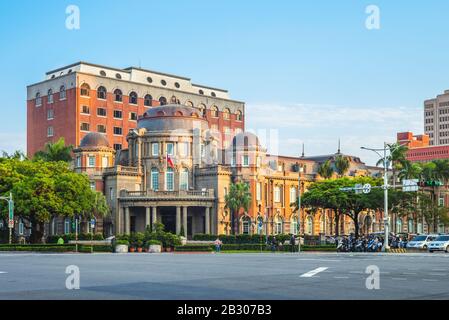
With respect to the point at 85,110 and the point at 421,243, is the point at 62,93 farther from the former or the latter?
the point at 421,243

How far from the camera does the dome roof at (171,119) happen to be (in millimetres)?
94438

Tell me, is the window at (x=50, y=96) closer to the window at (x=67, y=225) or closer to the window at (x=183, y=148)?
the window at (x=67, y=225)

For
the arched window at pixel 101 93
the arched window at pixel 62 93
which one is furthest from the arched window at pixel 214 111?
the arched window at pixel 62 93

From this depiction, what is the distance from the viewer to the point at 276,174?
337ft

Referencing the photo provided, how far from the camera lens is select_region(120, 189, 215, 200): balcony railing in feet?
294

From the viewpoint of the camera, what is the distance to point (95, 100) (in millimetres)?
114812

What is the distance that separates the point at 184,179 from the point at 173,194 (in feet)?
20.1

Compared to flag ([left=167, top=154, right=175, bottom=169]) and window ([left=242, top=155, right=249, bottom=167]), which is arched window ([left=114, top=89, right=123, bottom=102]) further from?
window ([left=242, top=155, right=249, bottom=167])

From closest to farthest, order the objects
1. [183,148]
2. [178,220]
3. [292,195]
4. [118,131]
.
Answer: [178,220] → [183,148] → [292,195] → [118,131]

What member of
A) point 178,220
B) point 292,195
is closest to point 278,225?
point 292,195

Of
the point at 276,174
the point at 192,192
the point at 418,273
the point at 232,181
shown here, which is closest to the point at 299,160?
the point at 276,174
